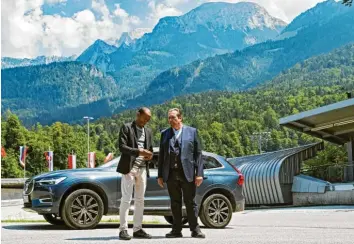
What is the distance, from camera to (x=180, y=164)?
8.89 meters

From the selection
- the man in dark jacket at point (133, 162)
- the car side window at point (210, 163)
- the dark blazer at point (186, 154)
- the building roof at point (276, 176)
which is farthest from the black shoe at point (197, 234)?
the building roof at point (276, 176)

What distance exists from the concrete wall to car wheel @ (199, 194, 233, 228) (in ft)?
49.2

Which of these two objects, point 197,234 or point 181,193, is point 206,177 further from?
point 197,234

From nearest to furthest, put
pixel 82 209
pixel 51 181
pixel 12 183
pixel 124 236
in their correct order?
pixel 124 236 → pixel 82 209 → pixel 51 181 → pixel 12 183

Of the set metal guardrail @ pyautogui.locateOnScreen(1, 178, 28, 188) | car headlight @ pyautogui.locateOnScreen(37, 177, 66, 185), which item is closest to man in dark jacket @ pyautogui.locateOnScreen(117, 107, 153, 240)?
car headlight @ pyautogui.locateOnScreen(37, 177, 66, 185)

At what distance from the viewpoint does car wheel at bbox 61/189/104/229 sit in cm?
1096

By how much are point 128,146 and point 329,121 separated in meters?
22.6

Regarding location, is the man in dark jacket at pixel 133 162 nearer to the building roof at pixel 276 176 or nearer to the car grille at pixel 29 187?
the car grille at pixel 29 187

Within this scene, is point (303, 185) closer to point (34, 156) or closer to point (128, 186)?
point (128, 186)

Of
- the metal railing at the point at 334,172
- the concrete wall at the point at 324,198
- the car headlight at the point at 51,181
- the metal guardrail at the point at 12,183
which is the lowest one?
the concrete wall at the point at 324,198

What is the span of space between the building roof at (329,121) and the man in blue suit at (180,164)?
17.4m

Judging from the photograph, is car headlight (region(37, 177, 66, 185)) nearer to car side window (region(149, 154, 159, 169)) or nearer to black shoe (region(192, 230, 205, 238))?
car side window (region(149, 154, 159, 169))

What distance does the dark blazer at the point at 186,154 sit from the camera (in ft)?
29.2

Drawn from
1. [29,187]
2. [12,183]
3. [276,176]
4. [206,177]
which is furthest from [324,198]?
[12,183]
